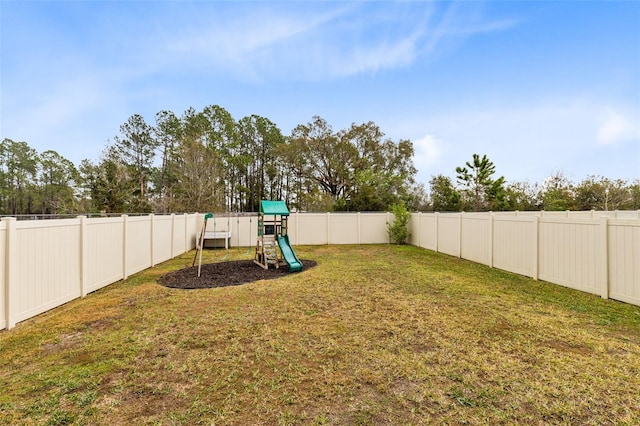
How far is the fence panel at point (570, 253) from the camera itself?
467cm

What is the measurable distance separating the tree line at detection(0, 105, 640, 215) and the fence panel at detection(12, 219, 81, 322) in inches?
585

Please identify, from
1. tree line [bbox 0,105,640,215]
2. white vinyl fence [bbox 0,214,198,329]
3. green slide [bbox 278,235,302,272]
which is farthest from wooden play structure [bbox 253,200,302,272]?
tree line [bbox 0,105,640,215]

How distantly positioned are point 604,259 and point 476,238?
3528 mm

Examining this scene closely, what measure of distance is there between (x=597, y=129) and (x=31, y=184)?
3891 cm

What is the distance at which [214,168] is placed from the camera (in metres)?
20.6

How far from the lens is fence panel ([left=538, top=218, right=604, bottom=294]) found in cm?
467

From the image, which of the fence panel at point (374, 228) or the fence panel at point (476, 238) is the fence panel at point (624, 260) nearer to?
the fence panel at point (476, 238)

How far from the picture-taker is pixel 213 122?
2305 centimetres

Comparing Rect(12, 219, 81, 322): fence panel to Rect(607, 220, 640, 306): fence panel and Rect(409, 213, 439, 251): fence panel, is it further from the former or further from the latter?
Rect(409, 213, 439, 251): fence panel

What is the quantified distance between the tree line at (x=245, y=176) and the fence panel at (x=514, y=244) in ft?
40.3

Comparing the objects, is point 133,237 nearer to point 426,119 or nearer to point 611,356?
point 611,356

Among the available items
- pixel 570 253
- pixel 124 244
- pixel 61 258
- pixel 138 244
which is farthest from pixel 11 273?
pixel 570 253

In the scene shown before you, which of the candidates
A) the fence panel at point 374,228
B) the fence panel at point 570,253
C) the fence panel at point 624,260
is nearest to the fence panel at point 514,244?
the fence panel at point 570,253

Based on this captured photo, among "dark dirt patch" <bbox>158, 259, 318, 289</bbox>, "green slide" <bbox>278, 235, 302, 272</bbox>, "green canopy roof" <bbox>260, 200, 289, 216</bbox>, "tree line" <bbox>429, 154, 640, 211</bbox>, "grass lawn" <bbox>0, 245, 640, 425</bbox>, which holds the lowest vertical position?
"dark dirt patch" <bbox>158, 259, 318, 289</bbox>
